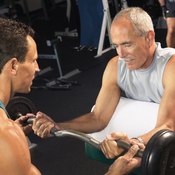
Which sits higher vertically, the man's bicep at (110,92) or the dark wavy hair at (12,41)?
the dark wavy hair at (12,41)

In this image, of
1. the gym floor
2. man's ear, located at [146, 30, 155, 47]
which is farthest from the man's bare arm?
the gym floor

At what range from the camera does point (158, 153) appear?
1.51 meters

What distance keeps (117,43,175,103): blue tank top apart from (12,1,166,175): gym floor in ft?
3.30

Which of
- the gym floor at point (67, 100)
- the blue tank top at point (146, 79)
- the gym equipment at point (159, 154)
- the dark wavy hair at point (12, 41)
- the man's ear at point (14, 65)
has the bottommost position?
the gym floor at point (67, 100)

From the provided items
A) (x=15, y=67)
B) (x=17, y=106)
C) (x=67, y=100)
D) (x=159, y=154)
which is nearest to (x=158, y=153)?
(x=159, y=154)

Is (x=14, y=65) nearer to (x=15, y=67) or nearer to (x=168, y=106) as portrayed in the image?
(x=15, y=67)

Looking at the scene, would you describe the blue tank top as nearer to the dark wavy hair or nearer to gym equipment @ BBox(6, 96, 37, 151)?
gym equipment @ BBox(6, 96, 37, 151)

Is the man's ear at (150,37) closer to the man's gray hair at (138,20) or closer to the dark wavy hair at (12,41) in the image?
the man's gray hair at (138,20)

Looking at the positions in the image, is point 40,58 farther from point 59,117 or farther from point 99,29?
point 59,117

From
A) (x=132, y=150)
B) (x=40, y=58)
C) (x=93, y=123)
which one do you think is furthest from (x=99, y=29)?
(x=132, y=150)

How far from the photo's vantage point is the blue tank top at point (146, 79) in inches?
81.0

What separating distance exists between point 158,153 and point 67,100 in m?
2.99

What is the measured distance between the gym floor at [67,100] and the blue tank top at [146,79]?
1.01 m

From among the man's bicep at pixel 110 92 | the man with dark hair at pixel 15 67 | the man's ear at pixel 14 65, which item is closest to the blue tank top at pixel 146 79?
the man's bicep at pixel 110 92
